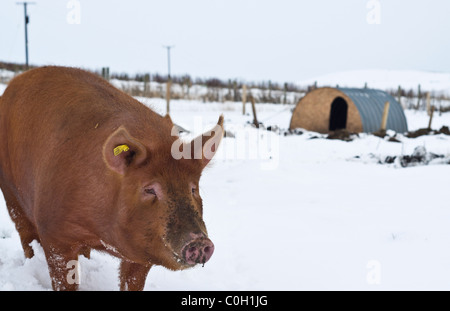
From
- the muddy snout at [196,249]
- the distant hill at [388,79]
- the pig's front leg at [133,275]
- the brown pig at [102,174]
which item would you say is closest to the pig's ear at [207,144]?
the brown pig at [102,174]

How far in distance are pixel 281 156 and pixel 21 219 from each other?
19.9 feet

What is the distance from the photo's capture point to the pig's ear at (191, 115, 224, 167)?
2.37 metres

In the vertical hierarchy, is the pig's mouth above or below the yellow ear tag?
below

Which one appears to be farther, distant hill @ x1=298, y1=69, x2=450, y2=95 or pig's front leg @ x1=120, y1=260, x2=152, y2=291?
distant hill @ x1=298, y1=69, x2=450, y2=95

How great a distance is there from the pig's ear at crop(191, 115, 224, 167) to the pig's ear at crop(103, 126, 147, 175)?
0.28 metres

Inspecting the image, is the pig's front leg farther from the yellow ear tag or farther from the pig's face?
the yellow ear tag


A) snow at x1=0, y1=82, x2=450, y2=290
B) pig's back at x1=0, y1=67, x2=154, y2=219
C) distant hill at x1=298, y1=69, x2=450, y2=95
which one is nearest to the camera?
pig's back at x1=0, y1=67, x2=154, y2=219

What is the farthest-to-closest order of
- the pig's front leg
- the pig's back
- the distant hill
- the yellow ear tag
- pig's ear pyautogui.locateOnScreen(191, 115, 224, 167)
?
1. the distant hill
2. the pig's front leg
3. the pig's back
4. pig's ear pyautogui.locateOnScreen(191, 115, 224, 167)
5. the yellow ear tag

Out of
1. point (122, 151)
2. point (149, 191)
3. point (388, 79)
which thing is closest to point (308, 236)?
point (149, 191)

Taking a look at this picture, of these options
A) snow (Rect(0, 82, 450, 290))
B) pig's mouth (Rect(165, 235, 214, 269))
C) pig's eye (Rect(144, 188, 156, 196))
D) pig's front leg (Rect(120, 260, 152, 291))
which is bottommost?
snow (Rect(0, 82, 450, 290))

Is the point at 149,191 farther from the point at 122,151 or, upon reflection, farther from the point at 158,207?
the point at 122,151

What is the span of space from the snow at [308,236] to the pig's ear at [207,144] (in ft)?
0.95

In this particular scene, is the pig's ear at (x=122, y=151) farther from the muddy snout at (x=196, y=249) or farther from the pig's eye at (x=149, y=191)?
the muddy snout at (x=196, y=249)

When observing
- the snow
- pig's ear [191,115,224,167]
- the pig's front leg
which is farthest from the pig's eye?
the pig's front leg
